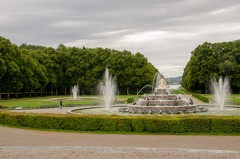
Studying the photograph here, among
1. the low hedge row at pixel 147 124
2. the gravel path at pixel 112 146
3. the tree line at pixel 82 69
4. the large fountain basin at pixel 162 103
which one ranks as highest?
the tree line at pixel 82 69

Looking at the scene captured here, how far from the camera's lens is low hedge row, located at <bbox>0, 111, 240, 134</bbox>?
1731 cm

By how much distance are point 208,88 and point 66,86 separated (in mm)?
36274

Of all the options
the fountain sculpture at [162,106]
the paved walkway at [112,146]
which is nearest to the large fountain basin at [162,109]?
the fountain sculpture at [162,106]

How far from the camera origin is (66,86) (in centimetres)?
8562

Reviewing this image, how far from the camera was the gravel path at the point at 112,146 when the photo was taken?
11789 mm

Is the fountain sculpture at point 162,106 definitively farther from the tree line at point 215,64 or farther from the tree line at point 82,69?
the tree line at point 215,64

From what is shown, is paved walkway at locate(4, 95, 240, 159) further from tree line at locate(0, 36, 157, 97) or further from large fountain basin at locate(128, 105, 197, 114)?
tree line at locate(0, 36, 157, 97)

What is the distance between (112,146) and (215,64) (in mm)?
63659

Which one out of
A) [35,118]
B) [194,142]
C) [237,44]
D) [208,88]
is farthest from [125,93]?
[194,142]

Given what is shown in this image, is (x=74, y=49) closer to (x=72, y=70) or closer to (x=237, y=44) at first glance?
(x=72, y=70)

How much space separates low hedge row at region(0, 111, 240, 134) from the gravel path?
1.11 metres

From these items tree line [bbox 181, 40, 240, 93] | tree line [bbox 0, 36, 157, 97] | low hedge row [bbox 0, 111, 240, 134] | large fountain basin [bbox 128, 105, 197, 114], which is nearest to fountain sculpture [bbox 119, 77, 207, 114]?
large fountain basin [bbox 128, 105, 197, 114]

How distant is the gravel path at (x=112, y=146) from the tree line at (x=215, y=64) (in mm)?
58484

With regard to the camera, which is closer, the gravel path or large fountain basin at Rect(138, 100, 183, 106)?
the gravel path
